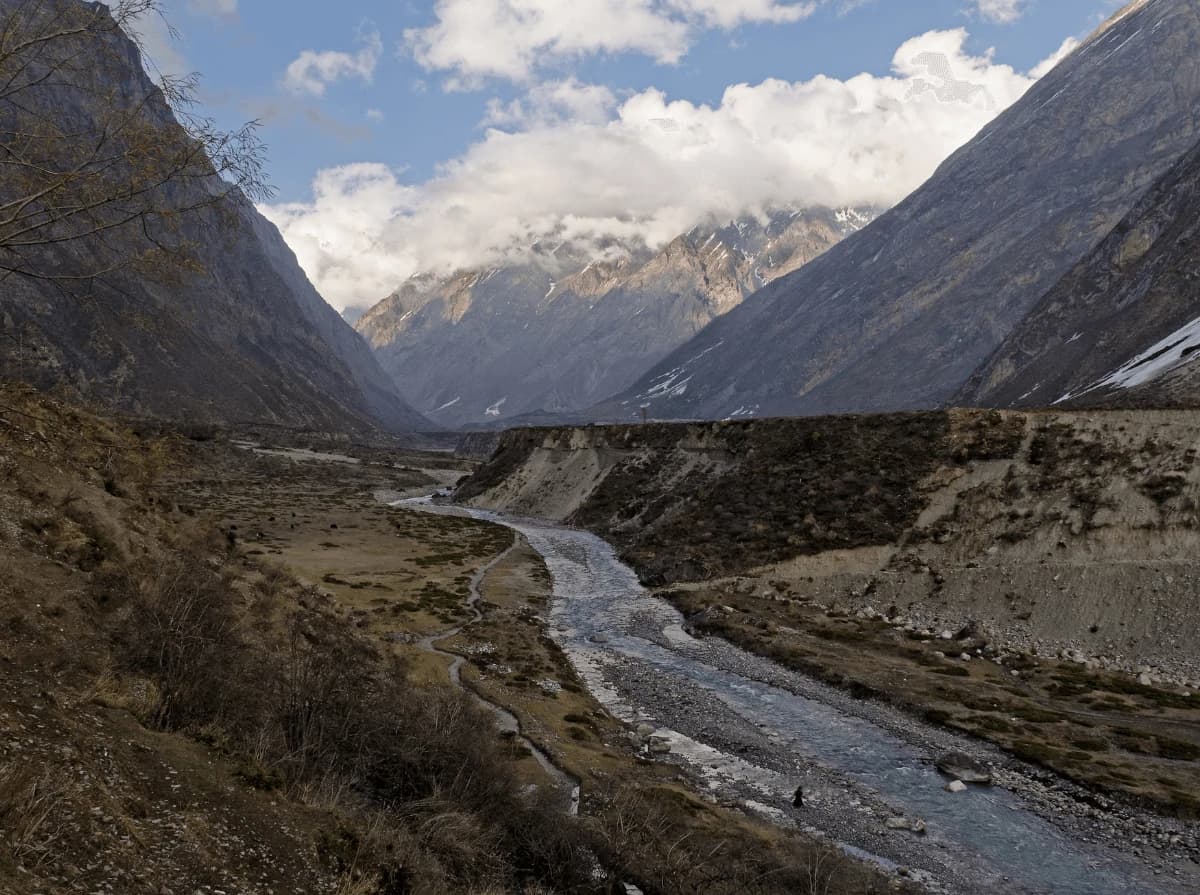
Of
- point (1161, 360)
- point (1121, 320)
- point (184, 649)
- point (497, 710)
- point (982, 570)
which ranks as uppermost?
point (184, 649)

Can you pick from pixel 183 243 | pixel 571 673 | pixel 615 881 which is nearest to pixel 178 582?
pixel 183 243

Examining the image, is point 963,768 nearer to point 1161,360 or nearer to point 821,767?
point 821,767

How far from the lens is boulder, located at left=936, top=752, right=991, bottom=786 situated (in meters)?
23.3

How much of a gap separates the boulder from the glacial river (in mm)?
359

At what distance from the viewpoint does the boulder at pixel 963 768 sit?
23.3 m

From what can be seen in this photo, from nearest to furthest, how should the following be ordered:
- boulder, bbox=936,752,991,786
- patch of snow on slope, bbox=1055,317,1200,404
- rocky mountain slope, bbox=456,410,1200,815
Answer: boulder, bbox=936,752,991,786 < rocky mountain slope, bbox=456,410,1200,815 < patch of snow on slope, bbox=1055,317,1200,404

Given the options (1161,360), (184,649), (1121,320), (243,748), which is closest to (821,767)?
(243,748)

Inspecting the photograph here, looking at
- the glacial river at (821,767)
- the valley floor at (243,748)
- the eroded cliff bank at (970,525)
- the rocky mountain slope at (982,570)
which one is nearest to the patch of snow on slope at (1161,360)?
the eroded cliff bank at (970,525)

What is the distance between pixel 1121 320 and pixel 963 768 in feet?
535

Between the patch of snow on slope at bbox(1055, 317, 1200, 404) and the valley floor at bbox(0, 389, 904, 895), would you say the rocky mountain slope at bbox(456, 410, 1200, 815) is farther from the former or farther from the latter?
the patch of snow on slope at bbox(1055, 317, 1200, 404)

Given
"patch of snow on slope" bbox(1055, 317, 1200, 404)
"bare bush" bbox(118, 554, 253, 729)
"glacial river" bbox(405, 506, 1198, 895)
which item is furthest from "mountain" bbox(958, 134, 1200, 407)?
"bare bush" bbox(118, 554, 253, 729)

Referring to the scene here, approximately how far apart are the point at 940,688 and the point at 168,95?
34.2m

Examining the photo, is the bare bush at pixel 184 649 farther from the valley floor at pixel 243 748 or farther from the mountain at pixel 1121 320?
the mountain at pixel 1121 320

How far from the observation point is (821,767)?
2409cm
